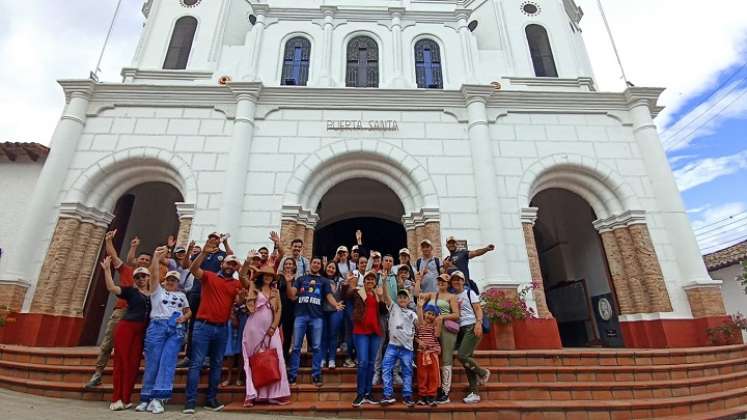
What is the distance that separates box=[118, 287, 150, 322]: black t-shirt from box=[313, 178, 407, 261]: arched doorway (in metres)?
7.34

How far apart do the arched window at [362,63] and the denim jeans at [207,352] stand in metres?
7.83

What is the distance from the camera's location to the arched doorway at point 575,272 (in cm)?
948

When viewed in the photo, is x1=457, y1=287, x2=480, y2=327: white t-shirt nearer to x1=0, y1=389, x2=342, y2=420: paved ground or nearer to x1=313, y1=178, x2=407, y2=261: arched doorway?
x1=0, y1=389, x2=342, y2=420: paved ground

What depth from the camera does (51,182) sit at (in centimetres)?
808

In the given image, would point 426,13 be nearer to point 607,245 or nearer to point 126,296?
point 607,245

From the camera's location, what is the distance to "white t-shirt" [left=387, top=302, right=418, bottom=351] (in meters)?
4.57

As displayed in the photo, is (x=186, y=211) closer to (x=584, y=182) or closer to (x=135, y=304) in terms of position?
(x=135, y=304)

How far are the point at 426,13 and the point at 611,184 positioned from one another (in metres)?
7.28

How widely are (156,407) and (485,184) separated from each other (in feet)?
23.6

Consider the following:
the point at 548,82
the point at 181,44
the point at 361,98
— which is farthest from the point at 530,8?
the point at 181,44

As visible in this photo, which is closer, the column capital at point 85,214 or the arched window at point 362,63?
the column capital at point 85,214

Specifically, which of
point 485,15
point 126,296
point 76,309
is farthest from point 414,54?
point 76,309

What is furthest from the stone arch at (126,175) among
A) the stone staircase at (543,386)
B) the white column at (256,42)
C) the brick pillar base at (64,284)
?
the stone staircase at (543,386)

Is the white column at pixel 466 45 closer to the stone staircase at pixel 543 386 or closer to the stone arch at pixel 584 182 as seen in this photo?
the stone arch at pixel 584 182
